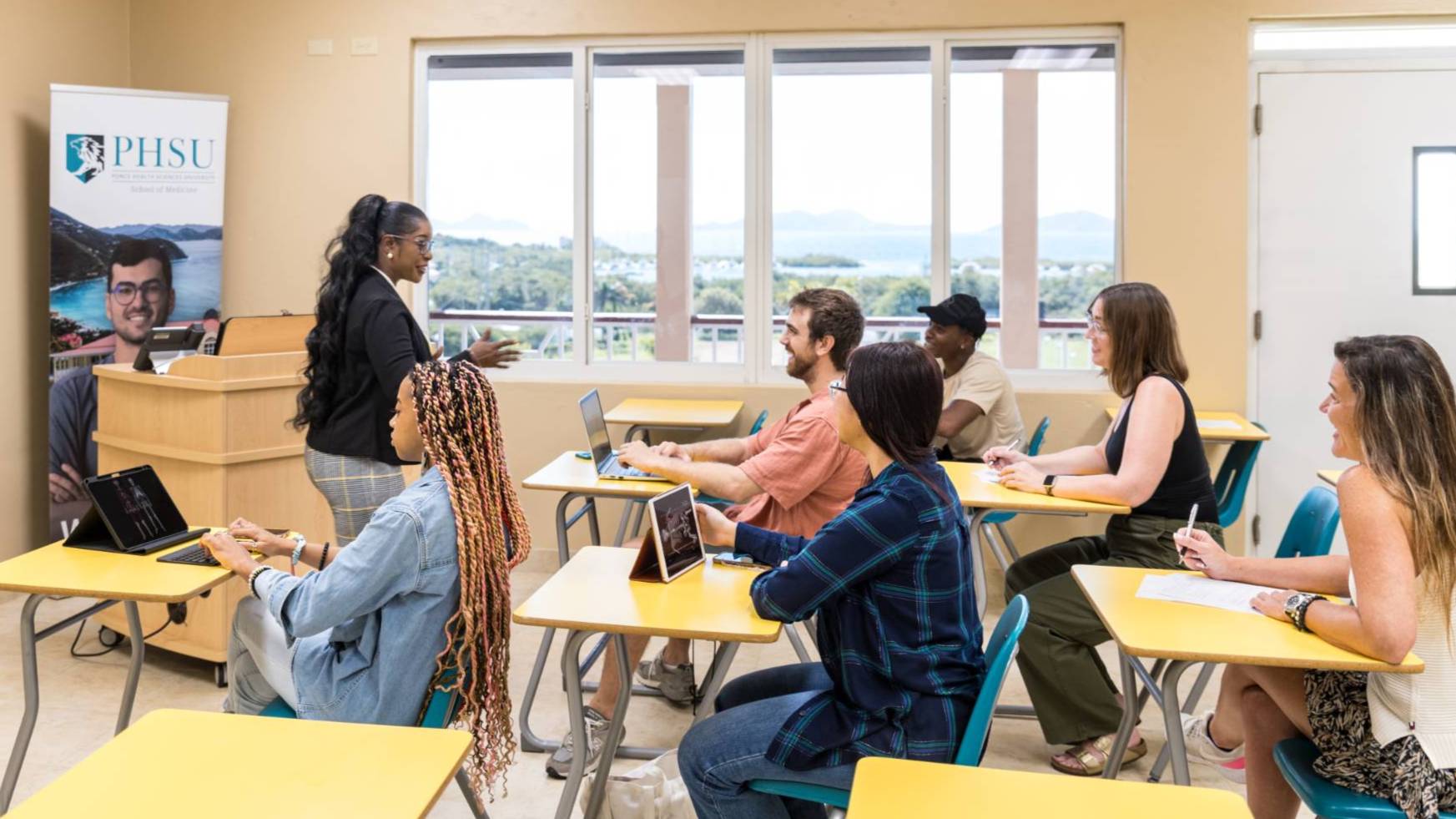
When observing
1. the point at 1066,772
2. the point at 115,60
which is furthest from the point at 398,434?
the point at 115,60

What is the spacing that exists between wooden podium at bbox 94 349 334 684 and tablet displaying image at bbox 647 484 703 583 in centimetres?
176

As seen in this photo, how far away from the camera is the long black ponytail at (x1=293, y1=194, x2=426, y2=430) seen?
11.0 ft

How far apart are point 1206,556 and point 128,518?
2457 millimetres

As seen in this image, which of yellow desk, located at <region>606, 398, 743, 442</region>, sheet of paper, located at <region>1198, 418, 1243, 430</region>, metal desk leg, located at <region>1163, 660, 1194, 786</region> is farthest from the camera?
yellow desk, located at <region>606, 398, 743, 442</region>

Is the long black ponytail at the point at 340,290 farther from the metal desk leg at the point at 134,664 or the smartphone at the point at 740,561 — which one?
the smartphone at the point at 740,561

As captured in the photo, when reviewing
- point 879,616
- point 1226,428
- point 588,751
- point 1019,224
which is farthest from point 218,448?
point 1226,428

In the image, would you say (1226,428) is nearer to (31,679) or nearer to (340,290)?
(340,290)

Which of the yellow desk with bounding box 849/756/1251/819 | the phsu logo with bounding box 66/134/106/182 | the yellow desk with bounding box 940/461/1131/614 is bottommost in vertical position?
the yellow desk with bounding box 849/756/1251/819

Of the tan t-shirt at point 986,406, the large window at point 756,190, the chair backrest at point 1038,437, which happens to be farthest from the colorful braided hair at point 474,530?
the large window at point 756,190

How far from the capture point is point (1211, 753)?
296 cm

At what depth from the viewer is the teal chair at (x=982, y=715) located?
1899 millimetres

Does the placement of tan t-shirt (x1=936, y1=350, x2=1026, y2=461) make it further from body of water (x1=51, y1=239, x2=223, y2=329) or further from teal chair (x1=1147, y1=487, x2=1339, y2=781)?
body of water (x1=51, y1=239, x2=223, y2=329)

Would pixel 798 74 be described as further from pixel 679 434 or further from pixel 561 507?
pixel 561 507

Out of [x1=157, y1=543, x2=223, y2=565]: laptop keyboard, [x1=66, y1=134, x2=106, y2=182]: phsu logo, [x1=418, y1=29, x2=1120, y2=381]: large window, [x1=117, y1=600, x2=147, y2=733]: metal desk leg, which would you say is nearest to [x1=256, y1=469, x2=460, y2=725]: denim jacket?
[x1=157, y1=543, x2=223, y2=565]: laptop keyboard
